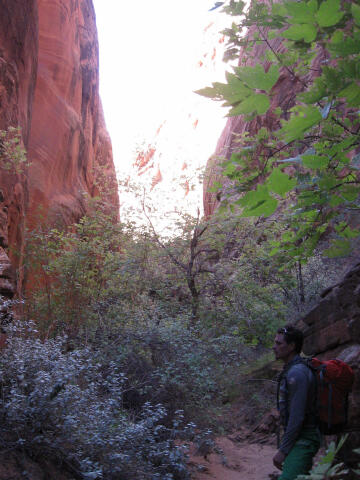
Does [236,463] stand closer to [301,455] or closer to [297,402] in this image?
[301,455]

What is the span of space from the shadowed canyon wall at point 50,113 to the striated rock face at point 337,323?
4.94m

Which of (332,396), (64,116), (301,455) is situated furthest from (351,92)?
(64,116)

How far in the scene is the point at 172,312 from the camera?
11125 millimetres

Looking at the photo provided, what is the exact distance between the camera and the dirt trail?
19.1ft

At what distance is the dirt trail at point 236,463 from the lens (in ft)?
19.1

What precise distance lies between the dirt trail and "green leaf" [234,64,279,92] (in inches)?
205

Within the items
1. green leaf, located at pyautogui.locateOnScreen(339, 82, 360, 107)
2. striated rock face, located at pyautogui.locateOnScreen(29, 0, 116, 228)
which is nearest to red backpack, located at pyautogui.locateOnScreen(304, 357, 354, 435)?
green leaf, located at pyautogui.locateOnScreen(339, 82, 360, 107)

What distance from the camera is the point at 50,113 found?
17.2 m

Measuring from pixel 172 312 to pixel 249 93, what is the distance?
10.1 meters

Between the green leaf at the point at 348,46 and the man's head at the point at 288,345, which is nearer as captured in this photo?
the green leaf at the point at 348,46

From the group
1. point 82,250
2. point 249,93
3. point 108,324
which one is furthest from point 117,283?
point 249,93

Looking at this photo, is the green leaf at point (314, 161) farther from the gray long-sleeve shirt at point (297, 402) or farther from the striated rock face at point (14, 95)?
the striated rock face at point (14, 95)

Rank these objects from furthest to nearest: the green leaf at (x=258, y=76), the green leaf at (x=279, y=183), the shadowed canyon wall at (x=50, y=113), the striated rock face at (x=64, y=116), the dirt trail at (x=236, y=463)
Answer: the striated rock face at (x=64, y=116), the shadowed canyon wall at (x=50, y=113), the dirt trail at (x=236, y=463), the green leaf at (x=279, y=183), the green leaf at (x=258, y=76)

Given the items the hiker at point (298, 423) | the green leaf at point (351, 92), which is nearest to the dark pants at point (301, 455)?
the hiker at point (298, 423)
